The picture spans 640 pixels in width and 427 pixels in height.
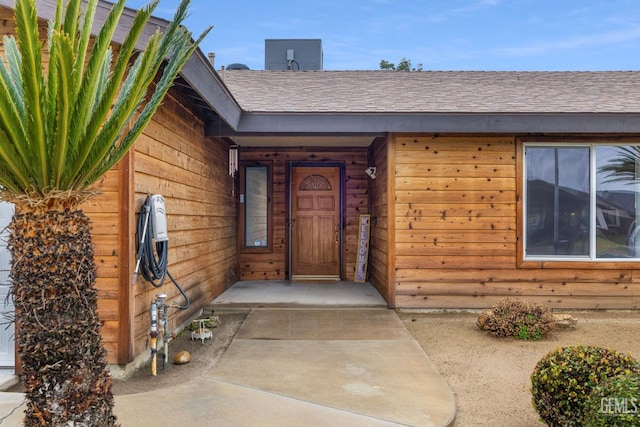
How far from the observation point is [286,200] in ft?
24.0

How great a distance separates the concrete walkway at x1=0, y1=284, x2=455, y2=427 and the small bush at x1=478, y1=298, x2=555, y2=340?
92 cm

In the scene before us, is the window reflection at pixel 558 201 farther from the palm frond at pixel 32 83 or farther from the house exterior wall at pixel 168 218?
the palm frond at pixel 32 83

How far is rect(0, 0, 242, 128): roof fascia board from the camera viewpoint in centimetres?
290

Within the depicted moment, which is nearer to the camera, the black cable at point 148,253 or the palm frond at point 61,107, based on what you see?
the palm frond at point 61,107

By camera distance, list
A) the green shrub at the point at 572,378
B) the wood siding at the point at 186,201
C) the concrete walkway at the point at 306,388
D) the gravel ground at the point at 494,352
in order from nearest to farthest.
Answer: the green shrub at the point at 572,378, the concrete walkway at the point at 306,388, the gravel ground at the point at 494,352, the wood siding at the point at 186,201

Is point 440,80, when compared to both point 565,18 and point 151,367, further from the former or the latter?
point 565,18

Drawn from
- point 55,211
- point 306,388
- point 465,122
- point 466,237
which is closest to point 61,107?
point 55,211

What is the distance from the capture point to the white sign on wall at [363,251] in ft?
23.2

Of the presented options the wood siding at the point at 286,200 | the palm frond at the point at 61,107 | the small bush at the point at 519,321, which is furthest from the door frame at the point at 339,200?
the palm frond at the point at 61,107

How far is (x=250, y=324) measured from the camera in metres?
4.57

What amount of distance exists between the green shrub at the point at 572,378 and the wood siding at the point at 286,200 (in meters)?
5.15

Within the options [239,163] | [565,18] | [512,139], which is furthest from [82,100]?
[565,18]

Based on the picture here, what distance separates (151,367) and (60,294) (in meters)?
2.21

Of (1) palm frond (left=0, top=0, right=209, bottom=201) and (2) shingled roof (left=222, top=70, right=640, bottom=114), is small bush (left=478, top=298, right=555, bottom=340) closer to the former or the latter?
(2) shingled roof (left=222, top=70, right=640, bottom=114)
